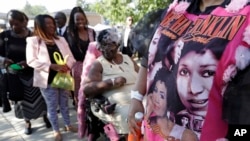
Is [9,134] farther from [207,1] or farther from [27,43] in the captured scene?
[207,1]

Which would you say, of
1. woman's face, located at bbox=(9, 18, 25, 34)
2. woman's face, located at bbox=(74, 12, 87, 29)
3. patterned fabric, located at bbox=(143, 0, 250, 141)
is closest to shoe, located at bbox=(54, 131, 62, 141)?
woman's face, located at bbox=(9, 18, 25, 34)

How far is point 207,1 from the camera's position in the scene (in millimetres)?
1163

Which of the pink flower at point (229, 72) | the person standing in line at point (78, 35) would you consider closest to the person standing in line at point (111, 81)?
the person standing in line at point (78, 35)

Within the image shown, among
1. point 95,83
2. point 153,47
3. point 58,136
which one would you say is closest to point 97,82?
point 95,83

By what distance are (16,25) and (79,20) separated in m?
0.90

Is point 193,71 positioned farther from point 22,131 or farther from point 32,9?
point 32,9

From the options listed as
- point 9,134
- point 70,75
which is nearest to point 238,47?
point 70,75

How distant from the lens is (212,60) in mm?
1000

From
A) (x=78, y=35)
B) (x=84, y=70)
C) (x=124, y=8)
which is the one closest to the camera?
(x=84, y=70)

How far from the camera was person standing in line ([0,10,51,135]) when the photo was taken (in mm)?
3912

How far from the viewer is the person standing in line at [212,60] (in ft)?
3.16

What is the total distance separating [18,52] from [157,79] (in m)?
3.12

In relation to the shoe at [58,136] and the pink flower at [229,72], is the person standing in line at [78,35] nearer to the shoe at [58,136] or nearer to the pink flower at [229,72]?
the shoe at [58,136]

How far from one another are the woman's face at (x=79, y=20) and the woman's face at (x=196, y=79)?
3454 mm
